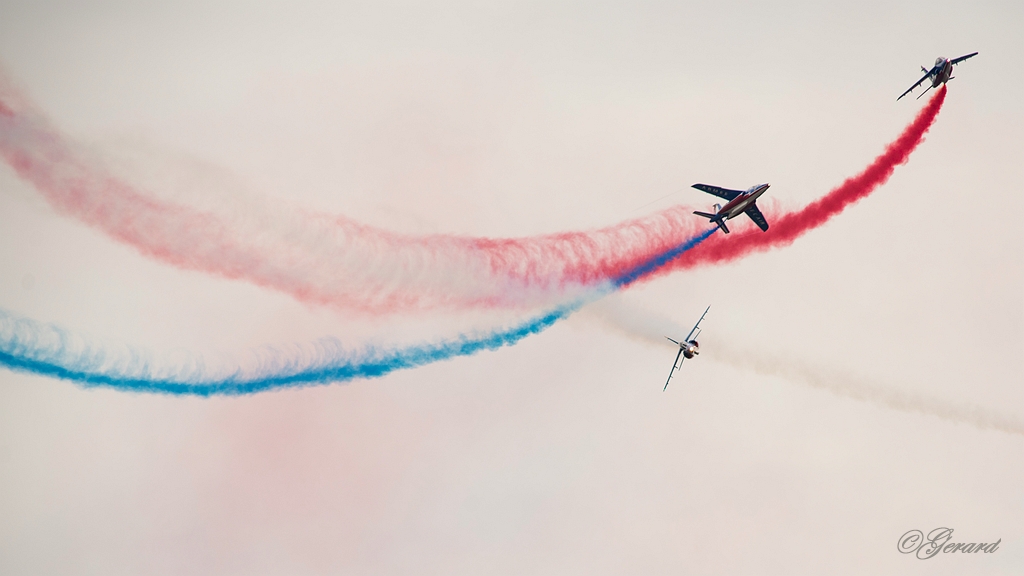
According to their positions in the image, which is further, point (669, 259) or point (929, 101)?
point (929, 101)

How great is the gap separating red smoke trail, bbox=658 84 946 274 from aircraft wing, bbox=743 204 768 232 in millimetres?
352

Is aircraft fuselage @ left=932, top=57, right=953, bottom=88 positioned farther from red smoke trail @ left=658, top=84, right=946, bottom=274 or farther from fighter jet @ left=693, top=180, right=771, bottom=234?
fighter jet @ left=693, top=180, right=771, bottom=234

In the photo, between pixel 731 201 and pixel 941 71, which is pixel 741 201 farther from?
pixel 941 71

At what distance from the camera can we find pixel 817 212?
134ft

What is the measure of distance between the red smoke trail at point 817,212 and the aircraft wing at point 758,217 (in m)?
0.35

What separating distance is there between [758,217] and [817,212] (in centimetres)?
332

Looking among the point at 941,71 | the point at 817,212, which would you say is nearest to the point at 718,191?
the point at 817,212

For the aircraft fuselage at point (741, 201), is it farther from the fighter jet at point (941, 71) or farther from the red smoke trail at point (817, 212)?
the fighter jet at point (941, 71)

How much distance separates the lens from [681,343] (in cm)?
3881

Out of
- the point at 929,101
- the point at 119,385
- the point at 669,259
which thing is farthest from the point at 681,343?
the point at 119,385

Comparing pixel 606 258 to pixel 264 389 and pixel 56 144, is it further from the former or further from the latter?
pixel 56 144

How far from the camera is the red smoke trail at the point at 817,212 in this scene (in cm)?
3928

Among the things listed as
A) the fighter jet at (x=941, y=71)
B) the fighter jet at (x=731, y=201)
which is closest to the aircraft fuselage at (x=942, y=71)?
the fighter jet at (x=941, y=71)

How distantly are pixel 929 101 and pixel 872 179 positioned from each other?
5783 mm
